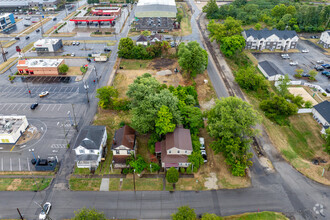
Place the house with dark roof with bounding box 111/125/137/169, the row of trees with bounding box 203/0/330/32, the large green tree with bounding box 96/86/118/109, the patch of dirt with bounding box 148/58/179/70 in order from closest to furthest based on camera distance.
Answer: the house with dark roof with bounding box 111/125/137/169 → the large green tree with bounding box 96/86/118/109 → the patch of dirt with bounding box 148/58/179/70 → the row of trees with bounding box 203/0/330/32

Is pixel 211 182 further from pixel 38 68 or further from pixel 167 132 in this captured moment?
pixel 38 68

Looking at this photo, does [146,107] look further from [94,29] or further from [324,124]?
[94,29]

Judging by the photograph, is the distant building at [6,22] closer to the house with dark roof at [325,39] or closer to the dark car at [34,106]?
the dark car at [34,106]

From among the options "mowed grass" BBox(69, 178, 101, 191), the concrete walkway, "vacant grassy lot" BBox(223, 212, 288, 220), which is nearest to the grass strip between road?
"mowed grass" BBox(69, 178, 101, 191)

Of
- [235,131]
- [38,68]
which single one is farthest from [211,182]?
[38,68]

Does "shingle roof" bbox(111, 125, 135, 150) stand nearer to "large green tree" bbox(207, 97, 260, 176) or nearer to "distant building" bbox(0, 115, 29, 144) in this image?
"large green tree" bbox(207, 97, 260, 176)

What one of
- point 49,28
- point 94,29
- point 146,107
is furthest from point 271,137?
point 49,28
